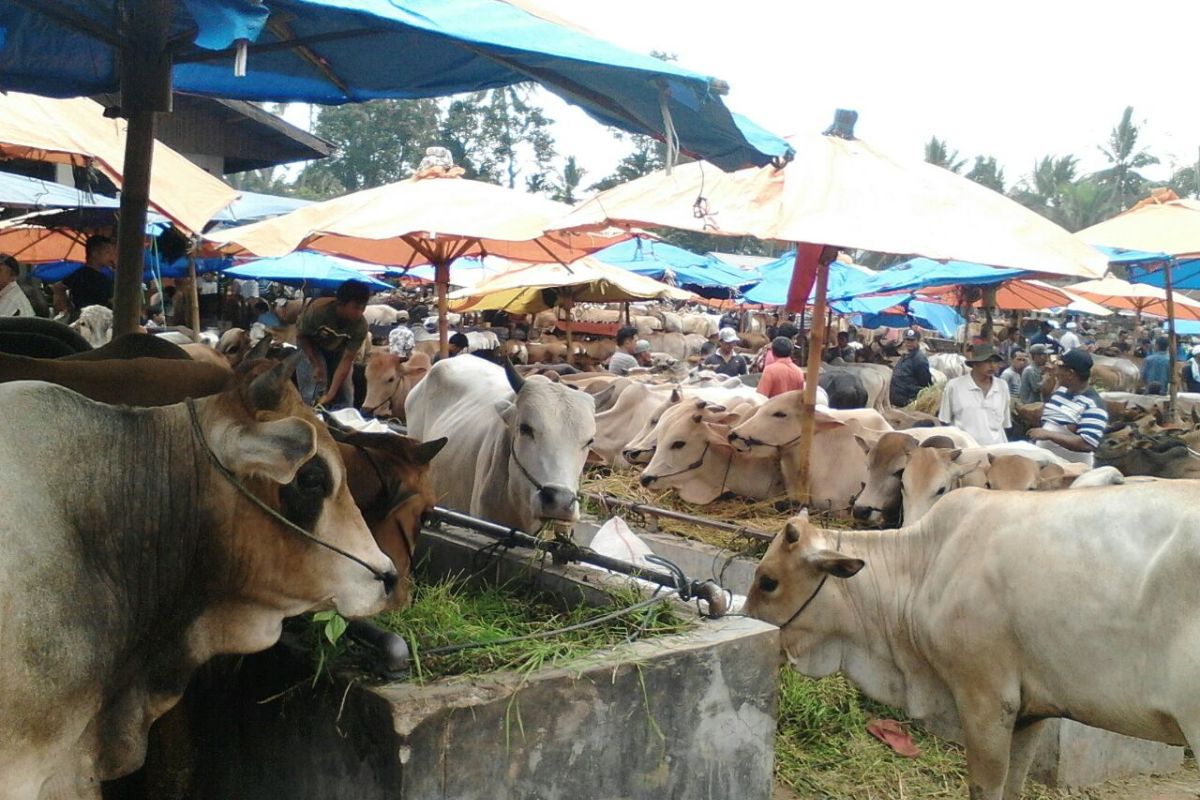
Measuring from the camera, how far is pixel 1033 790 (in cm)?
483

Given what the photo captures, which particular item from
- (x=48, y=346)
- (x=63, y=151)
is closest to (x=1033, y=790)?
(x=48, y=346)

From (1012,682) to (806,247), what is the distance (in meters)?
3.46

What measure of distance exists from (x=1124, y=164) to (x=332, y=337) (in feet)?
211

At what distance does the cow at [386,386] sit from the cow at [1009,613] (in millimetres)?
6202

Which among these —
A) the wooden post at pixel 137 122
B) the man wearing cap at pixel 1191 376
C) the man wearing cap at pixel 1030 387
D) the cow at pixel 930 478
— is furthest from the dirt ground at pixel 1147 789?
the man wearing cap at pixel 1191 376

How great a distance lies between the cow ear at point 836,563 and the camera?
13.7 feet

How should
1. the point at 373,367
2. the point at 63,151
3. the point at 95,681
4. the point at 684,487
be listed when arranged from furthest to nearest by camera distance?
the point at 373,367, the point at 684,487, the point at 63,151, the point at 95,681

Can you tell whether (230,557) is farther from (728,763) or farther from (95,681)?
(728,763)

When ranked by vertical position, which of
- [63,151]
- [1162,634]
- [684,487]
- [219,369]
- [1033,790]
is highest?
[63,151]

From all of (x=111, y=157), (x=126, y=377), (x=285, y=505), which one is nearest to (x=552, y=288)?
(x=111, y=157)

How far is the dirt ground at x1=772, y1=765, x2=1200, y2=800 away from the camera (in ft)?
16.1

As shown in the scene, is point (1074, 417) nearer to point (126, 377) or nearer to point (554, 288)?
point (126, 377)

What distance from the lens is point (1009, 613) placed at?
13.1ft

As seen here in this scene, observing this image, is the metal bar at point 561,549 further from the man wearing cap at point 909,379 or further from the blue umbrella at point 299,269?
the man wearing cap at point 909,379
